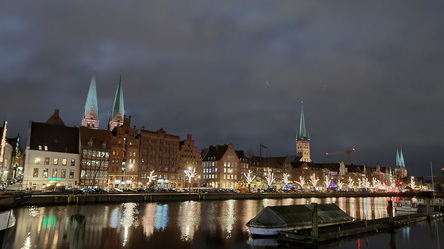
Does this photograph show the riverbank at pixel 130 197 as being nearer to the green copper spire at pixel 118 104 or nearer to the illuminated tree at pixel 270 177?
the illuminated tree at pixel 270 177

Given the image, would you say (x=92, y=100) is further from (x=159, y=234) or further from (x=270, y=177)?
(x=159, y=234)

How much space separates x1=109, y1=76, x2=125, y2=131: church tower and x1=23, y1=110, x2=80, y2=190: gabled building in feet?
204

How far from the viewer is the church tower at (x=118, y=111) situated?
585ft

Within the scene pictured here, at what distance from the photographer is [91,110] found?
7170 inches

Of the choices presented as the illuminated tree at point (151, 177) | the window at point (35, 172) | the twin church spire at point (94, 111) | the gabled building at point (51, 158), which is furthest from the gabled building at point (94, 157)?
the twin church spire at point (94, 111)

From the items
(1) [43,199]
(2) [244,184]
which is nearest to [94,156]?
(1) [43,199]

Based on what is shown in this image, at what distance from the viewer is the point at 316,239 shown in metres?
34.3

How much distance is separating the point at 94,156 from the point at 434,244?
100449mm

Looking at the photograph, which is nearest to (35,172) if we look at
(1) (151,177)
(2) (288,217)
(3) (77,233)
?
(1) (151,177)

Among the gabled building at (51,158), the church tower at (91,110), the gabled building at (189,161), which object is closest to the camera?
the gabled building at (51,158)

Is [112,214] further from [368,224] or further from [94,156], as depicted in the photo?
[94,156]

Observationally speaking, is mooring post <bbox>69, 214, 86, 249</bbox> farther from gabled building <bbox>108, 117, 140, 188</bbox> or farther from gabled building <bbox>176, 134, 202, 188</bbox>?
gabled building <bbox>176, 134, 202, 188</bbox>

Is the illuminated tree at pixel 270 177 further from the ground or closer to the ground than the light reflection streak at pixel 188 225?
further from the ground

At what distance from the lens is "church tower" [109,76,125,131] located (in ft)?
585
